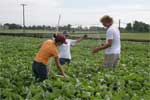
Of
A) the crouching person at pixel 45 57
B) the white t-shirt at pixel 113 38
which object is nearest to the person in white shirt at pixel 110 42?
the white t-shirt at pixel 113 38

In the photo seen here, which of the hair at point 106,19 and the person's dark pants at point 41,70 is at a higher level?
the hair at point 106,19

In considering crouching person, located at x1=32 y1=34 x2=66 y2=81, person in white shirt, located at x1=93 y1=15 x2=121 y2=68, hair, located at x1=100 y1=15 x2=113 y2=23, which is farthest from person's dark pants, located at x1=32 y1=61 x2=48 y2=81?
hair, located at x1=100 y1=15 x2=113 y2=23

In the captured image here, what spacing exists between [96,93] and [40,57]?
1.75 metres

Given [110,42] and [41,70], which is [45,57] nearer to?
[41,70]

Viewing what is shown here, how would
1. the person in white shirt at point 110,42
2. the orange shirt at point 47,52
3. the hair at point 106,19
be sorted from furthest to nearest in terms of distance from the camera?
1. the person in white shirt at point 110,42
2. the hair at point 106,19
3. the orange shirt at point 47,52

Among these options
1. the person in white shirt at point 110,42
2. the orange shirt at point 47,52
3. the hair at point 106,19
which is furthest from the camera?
the person in white shirt at point 110,42

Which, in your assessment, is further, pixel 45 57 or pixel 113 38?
pixel 113 38

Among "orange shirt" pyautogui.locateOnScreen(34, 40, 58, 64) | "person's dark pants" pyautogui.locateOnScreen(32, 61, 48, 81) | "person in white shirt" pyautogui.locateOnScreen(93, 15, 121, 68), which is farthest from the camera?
"person in white shirt" pyautogui.locateOnScreen(93, 15, 121, 68)

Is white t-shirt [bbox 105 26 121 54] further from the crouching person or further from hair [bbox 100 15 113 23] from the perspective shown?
the crouching person

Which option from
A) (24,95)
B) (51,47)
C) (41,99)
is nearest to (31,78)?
(51,47)

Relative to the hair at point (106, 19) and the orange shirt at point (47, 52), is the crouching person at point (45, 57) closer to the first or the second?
the orange shirt at point (47, 52)

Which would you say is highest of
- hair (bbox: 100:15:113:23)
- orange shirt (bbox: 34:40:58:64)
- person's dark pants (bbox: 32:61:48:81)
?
hair (bbox: 100:15:113:23)

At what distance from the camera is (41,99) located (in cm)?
664

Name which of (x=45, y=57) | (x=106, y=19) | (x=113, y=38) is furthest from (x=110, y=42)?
(x=45, y=57)
